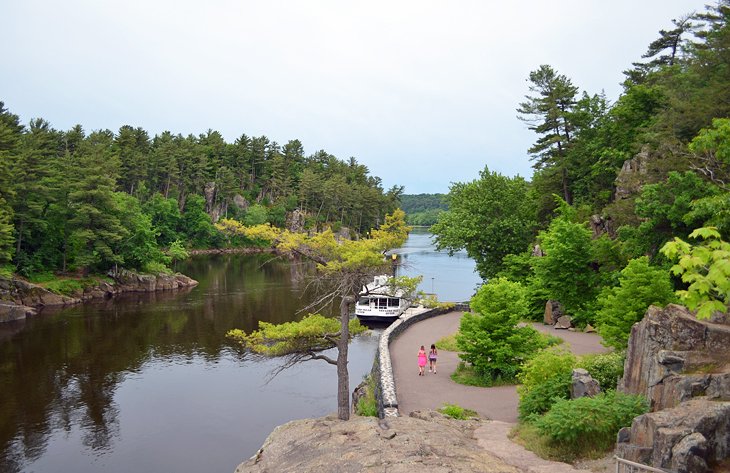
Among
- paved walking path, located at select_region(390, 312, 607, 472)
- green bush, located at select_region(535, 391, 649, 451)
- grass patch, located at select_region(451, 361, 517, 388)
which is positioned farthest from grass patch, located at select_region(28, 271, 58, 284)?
green bush, located at select_region(535, 391, 649, 451)

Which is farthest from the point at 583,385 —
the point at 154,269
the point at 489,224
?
the point at 154,269

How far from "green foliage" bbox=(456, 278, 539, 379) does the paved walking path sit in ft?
3.93

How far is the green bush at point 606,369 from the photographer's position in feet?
58.3

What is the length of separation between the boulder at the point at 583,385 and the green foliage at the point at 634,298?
656 cm

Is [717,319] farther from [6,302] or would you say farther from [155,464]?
[6,302]

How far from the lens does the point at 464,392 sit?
21.8m

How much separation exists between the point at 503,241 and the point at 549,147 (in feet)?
38.9

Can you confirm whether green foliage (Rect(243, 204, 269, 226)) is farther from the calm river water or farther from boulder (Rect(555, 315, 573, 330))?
boulder (Rect(555, 315, 573, 330))

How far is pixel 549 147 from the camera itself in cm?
5088

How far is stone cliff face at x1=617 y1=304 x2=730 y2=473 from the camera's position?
1014 cm

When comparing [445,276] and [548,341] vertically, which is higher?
[548,341]

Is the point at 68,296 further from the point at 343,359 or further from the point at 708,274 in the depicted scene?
the point at 708,274

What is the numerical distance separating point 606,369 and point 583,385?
2.58m

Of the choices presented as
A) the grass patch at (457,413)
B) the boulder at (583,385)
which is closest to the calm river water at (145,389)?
the grass patch at (457,413)
